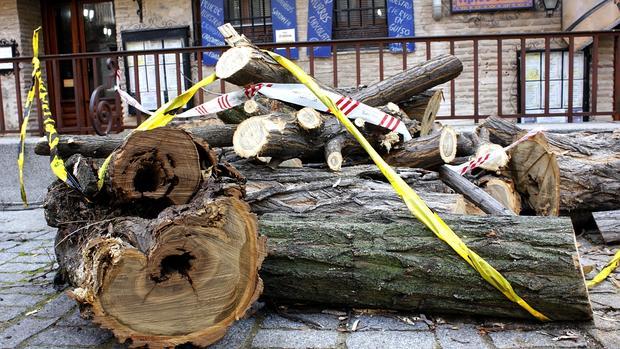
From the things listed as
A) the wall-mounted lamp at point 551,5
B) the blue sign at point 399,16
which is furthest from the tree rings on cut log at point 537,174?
the wall-mounted lamp at point 551,5

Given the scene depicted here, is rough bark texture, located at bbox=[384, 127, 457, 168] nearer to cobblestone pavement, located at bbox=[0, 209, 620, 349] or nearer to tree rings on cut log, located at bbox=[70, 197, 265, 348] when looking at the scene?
cobblestone pavement, located at bbox=[0, 209, 620, 349]

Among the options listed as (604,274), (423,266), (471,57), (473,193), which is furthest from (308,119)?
(471,57)

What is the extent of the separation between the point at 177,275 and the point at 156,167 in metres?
0.71

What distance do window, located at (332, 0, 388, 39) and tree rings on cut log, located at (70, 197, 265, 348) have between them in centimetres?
859

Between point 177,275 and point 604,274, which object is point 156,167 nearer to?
point 177,275

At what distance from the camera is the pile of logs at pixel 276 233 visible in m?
2.58

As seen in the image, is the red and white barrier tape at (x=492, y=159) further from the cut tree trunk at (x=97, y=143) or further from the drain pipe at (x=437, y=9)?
the drain pipe at (x=437, y=9)

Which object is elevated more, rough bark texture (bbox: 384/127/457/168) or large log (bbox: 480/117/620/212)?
rough bark texture (bbox: 384/127/457/168)

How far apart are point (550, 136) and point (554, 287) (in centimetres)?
268

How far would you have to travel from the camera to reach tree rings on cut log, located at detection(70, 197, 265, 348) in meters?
2.50

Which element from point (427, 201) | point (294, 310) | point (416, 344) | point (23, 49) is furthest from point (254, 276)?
point (23, 49)

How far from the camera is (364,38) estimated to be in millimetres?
9602

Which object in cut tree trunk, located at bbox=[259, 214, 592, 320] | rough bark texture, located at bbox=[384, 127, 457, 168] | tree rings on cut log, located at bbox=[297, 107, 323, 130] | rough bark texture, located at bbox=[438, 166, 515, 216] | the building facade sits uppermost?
the building facade

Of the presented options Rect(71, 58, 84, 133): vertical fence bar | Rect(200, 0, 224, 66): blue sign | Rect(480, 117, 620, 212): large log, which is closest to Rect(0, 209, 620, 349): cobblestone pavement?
Rect(480, 117, 620, 212): large log
